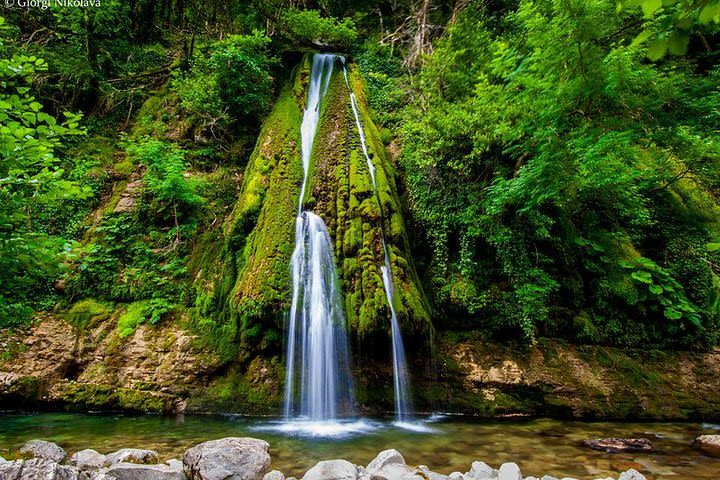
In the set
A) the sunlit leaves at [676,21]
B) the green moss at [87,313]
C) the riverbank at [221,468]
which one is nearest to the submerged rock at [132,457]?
the riverbank at [221,468]

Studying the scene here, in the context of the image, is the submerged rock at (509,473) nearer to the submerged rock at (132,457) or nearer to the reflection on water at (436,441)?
the reflection on water at (436,441)

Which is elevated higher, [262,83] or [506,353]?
[262,83]

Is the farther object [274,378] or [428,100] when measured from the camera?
[428,100]

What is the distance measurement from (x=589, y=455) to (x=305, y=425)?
137 inches

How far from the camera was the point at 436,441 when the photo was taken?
171 inches

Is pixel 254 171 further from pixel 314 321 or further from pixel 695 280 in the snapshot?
pixel 695 280

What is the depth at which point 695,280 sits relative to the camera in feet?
21.6

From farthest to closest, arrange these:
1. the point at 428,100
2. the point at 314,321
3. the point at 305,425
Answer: the point at 428,100 < the point at 314,321 < the point at 305,425

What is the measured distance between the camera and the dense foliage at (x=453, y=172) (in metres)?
4.75

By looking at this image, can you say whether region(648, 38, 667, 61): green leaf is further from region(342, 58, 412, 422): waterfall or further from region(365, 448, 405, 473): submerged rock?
region(342, 58, 412, 422): waterfall

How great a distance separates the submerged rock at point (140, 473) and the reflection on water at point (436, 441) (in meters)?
1.01

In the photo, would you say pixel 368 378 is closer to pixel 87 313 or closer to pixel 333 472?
pixel 333 472

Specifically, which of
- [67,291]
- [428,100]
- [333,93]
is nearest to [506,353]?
[428,100]

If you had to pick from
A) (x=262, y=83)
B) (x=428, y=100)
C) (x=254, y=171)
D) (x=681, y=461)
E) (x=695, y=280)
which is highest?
(x=262, y=83)
